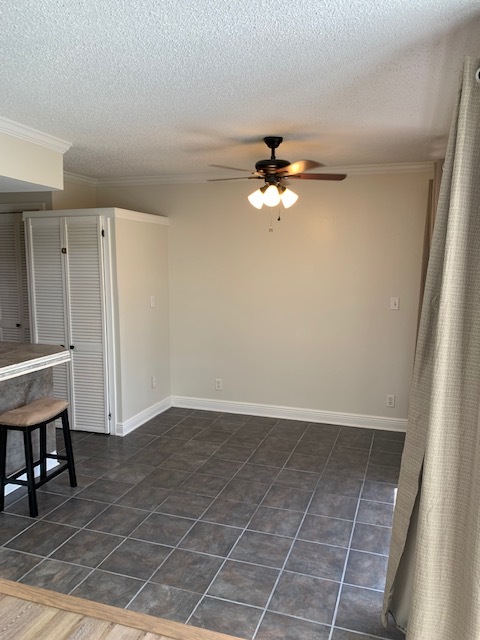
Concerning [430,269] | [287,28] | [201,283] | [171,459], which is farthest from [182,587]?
[201,283]

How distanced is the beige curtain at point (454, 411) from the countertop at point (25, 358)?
2485 mm

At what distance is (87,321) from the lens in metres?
4.46

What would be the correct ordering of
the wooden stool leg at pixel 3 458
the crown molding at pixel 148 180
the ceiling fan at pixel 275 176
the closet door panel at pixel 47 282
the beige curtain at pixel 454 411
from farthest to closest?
the crown molding at pixel 148 180 → the closet door panel at pixel 47 282 → the ceiling fan at pixel 275 176 → the wooden stool leg at pixel 3 458 → the beige curtain at pixel 454 411

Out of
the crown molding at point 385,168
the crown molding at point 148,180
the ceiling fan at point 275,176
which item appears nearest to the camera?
the ceiling fan at point 275,176

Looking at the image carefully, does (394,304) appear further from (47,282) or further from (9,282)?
(9,282)

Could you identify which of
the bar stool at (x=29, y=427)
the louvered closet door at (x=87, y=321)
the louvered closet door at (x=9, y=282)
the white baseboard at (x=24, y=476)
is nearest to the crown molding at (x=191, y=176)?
the louvered closet door at (x=9, y=282)

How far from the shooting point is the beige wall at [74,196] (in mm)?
4785

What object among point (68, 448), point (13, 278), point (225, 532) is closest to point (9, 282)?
point (13, 278)

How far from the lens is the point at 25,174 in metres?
3.17

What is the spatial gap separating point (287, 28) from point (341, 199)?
9.63 ft

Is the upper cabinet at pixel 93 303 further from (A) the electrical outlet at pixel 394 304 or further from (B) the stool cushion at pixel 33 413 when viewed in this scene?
(A) the electrical outlet at pixel 394 304

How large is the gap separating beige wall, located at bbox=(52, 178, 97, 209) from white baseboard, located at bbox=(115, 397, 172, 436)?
2.22 m

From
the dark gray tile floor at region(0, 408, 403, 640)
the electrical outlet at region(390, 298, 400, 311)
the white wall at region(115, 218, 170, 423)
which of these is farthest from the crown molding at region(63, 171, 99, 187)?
the electrical outlet at region(390, 298, 400, 311)

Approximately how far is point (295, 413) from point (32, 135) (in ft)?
11.3
